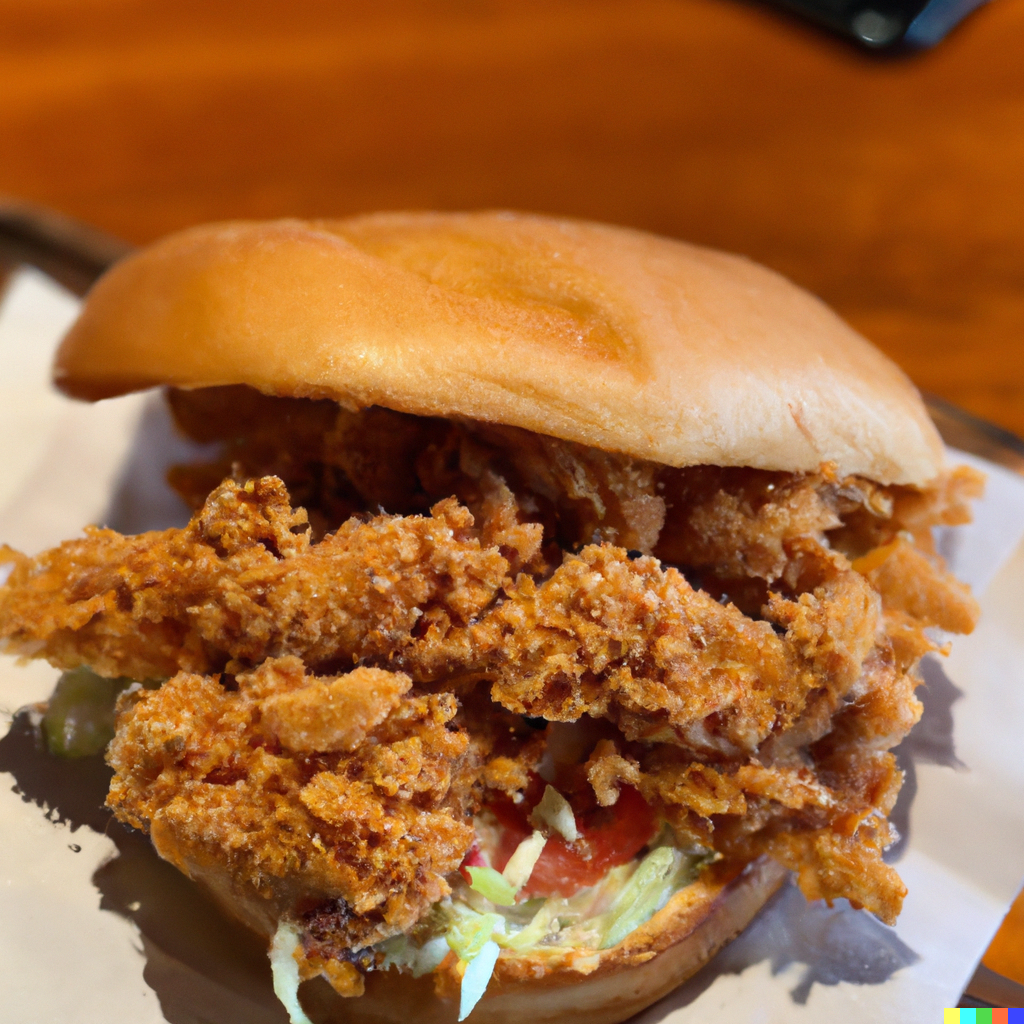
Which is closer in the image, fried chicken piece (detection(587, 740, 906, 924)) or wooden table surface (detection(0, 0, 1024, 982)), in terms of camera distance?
fried chicken piece (detection(587, 740, 906, 924))

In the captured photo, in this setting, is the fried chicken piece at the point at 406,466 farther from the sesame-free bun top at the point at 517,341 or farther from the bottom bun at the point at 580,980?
the bottom bun at the point at 580,980

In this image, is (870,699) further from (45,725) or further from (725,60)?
(725,60)

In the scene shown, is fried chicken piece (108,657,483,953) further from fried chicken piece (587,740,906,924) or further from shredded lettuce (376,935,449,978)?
fried chicken piece (587,740,906,924)

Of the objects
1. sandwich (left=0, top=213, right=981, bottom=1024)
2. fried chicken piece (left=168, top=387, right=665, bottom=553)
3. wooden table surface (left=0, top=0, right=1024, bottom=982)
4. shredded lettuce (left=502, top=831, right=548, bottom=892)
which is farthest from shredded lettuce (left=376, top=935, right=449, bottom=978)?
wooden table surface (left=0, top=0, right=1024, bottom=982)

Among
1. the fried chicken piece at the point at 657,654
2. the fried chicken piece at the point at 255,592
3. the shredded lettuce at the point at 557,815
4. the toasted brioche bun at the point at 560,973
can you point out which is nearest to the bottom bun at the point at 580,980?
the toasted brioche bun at the point at 560,973

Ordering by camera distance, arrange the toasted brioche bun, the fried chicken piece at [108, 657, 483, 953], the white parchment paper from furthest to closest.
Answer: the white parchment paper → the toasted brioche bun → the fried chicken piece at [108, 657, 483, 953]

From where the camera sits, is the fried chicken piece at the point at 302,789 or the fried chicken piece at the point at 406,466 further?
the fried chicken piece at the point at 406,466

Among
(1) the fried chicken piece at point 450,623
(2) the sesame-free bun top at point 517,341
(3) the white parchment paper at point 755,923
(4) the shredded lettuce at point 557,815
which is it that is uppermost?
(2) the sesame-free bun top at point 517,341

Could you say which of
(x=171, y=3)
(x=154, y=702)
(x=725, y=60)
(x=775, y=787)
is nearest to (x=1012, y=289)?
(x=725, y=60)
